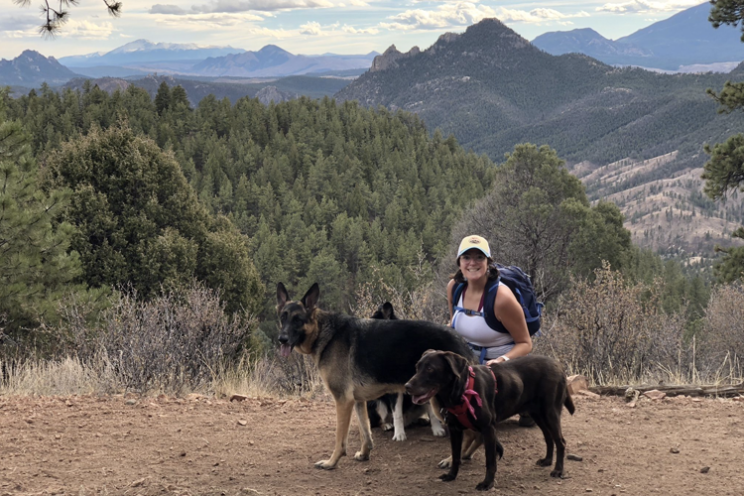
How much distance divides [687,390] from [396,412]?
3649 millimetres

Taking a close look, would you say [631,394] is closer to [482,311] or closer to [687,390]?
[687,390]

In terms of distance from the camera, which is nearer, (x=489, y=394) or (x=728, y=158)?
(x=489, y=394)

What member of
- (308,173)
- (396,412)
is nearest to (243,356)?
(396,412)

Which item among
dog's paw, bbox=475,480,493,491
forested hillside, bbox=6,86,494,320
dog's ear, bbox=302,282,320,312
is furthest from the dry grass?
forested hillside, bbox=6,86,494,320

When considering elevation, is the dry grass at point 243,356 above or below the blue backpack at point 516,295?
below

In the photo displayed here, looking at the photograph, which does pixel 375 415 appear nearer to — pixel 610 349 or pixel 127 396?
pixel 127 396

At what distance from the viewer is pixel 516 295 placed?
571cm

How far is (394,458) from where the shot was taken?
17.6 ft

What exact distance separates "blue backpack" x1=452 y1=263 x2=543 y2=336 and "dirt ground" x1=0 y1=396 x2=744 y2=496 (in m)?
1.00

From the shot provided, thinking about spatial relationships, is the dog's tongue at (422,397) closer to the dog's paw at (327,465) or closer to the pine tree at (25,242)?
the dog's paw at (327,465)

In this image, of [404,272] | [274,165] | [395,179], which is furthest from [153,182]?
[395,179]

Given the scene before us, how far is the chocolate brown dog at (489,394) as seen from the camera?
14.0 feet

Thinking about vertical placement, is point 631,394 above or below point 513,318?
below

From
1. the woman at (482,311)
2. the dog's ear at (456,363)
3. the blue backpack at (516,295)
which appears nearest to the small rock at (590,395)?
the blue backpack at (516,295)
